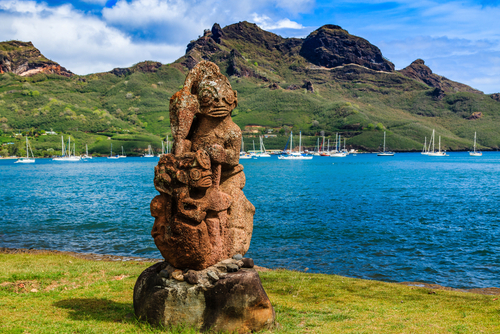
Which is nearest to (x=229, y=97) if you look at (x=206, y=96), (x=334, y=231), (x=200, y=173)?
(x=206, y=96)

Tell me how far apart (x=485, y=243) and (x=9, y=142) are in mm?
211946

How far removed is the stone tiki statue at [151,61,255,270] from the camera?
7.63 meters

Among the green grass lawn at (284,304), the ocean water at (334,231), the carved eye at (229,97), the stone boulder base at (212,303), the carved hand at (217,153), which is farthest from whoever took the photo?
the ocean water at (334,231)

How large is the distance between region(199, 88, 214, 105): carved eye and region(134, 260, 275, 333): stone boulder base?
12.4ft

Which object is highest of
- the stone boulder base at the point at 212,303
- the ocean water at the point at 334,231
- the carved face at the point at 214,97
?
the carved face at the point at 214,97

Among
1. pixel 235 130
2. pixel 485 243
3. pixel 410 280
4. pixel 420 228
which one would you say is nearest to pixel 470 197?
pixel 420 228

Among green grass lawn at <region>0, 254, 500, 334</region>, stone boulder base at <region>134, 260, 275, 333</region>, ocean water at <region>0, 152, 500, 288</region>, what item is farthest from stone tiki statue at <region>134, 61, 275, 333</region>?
ocean water at <region>0, 152, 500, 288</region>

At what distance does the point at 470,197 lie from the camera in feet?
155

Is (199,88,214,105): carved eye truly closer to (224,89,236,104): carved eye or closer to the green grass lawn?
(224,89,236,104): carved eye

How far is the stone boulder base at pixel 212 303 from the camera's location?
7270mm

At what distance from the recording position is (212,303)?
289 inches

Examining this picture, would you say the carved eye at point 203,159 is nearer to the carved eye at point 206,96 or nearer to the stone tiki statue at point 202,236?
the stone tiki statue at point 202,236

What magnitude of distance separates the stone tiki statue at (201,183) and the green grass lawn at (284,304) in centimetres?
171

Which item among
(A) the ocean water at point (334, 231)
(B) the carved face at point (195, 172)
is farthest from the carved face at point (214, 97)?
(A) the ocean water at point (334, 231)
